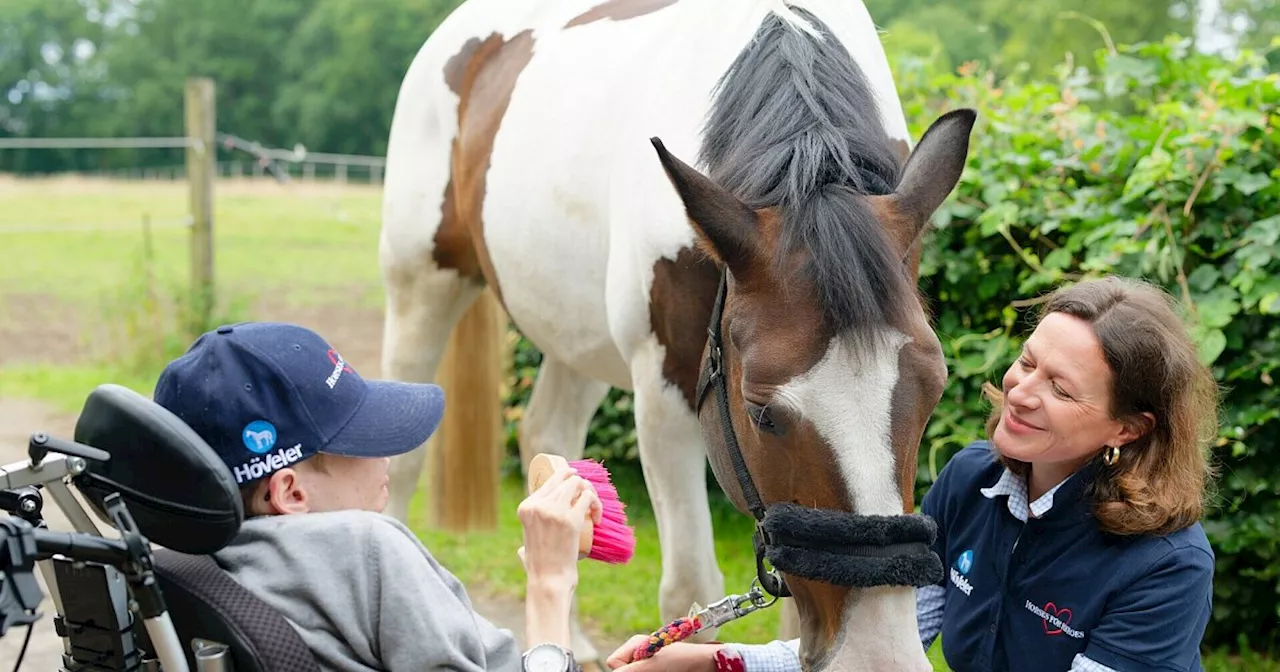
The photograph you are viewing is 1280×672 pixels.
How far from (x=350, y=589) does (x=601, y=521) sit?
50 cm

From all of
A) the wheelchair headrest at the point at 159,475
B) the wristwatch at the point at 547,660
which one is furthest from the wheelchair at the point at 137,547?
the wristwatch at the point at 547,660

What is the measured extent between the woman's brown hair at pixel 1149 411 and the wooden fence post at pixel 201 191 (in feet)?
23.9

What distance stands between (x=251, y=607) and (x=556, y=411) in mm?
3250

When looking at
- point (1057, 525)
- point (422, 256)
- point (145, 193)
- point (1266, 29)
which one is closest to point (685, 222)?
point (1057, 525)

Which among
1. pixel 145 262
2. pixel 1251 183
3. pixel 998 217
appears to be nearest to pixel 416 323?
pixel 998 217

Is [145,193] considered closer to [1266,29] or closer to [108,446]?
[1266,29]

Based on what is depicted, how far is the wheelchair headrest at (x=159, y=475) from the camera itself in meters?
1.29

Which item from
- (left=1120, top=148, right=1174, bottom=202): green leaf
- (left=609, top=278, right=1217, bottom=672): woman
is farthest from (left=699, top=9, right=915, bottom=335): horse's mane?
(left=1120, top=148, right=1174, bottom=202): green leaf

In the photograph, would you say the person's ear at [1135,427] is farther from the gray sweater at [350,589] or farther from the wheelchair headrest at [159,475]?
the wheelchair headrest at [159,475]

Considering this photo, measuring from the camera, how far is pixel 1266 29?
93.6 ft

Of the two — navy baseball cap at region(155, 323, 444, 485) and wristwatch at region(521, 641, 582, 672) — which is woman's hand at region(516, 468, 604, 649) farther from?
navy baseball cap at region(155, 323, 444, 485)

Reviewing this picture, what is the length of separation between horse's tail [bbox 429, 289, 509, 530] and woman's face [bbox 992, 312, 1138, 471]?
309cm

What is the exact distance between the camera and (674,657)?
2.19 metres

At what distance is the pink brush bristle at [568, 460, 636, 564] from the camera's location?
189 cm
